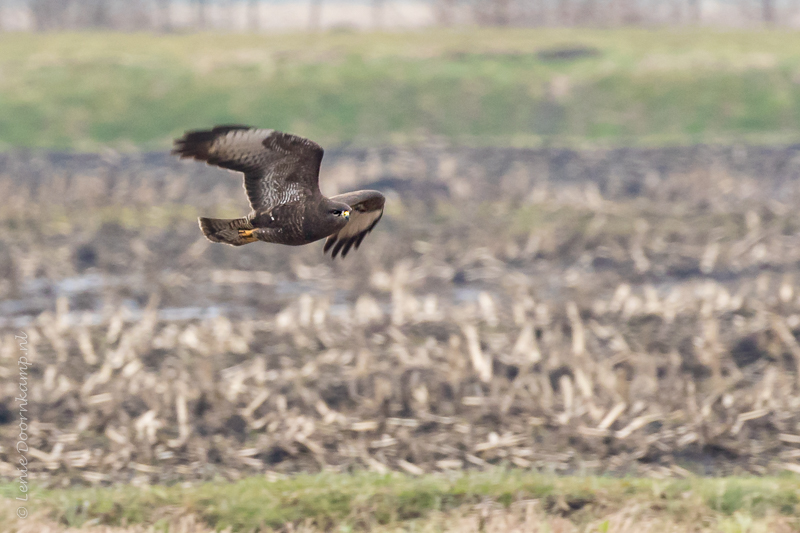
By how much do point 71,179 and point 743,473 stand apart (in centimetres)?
1731

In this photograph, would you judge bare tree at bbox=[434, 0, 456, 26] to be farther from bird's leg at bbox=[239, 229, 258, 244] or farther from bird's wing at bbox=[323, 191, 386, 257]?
bird's leg at bbox=[239, 229, 258, 244]

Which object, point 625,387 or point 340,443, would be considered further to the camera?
point 625,387

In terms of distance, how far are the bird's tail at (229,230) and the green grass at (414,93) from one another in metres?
20.4

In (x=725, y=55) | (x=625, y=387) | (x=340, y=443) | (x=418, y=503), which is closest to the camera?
(x=418, y=503)

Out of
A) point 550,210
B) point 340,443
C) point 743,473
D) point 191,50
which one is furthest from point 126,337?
point 191,50

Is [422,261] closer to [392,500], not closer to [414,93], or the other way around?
[392,500]

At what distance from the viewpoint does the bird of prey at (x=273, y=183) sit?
686 cm

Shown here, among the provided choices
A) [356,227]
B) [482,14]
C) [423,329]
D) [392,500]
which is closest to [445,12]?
[482,14]

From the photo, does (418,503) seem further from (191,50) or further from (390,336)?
(191,50)

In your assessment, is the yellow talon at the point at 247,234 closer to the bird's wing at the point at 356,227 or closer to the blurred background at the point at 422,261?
the bird's wing at the point at 356,227

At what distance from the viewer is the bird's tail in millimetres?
7066

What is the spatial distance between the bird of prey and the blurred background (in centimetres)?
373

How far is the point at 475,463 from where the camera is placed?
1047 centimetres

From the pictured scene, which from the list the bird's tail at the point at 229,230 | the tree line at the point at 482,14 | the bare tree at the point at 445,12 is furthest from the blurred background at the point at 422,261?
the bird's tail at the point at 229,230
